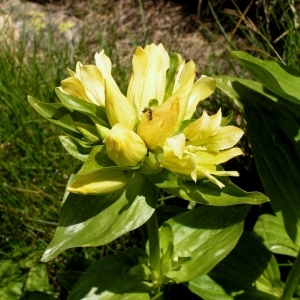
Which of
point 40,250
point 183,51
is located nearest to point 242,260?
point 40,250

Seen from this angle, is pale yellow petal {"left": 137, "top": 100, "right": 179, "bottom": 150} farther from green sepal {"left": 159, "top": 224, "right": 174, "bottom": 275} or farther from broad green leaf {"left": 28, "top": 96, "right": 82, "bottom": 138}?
green sepal {"left": 159, "top": 224, "right": 174, "bottom": 275}

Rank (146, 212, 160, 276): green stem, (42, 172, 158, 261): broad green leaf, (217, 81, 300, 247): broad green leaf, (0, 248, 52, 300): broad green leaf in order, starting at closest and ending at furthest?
(42, 172, 158, 261): broad green leaf, (146, 212, 160, 276): green stem, (217, 81, 300, 247): broad green leaf, (0, 248, 52, 300): broad green leaf

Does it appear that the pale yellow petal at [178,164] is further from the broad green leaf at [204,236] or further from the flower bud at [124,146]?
the broad green leaf at [204,236]

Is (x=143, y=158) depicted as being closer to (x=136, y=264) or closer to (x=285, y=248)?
(x=136, y=264)

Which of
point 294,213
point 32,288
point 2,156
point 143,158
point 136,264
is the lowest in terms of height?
point 32,288

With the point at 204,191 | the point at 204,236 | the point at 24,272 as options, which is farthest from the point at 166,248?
the point at 24,272

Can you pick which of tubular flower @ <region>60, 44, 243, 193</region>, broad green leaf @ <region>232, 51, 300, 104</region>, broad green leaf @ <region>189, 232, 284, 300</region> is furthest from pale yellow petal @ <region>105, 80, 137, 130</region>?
broad green leaf @ <region>189, 232, 284, 300</region>
